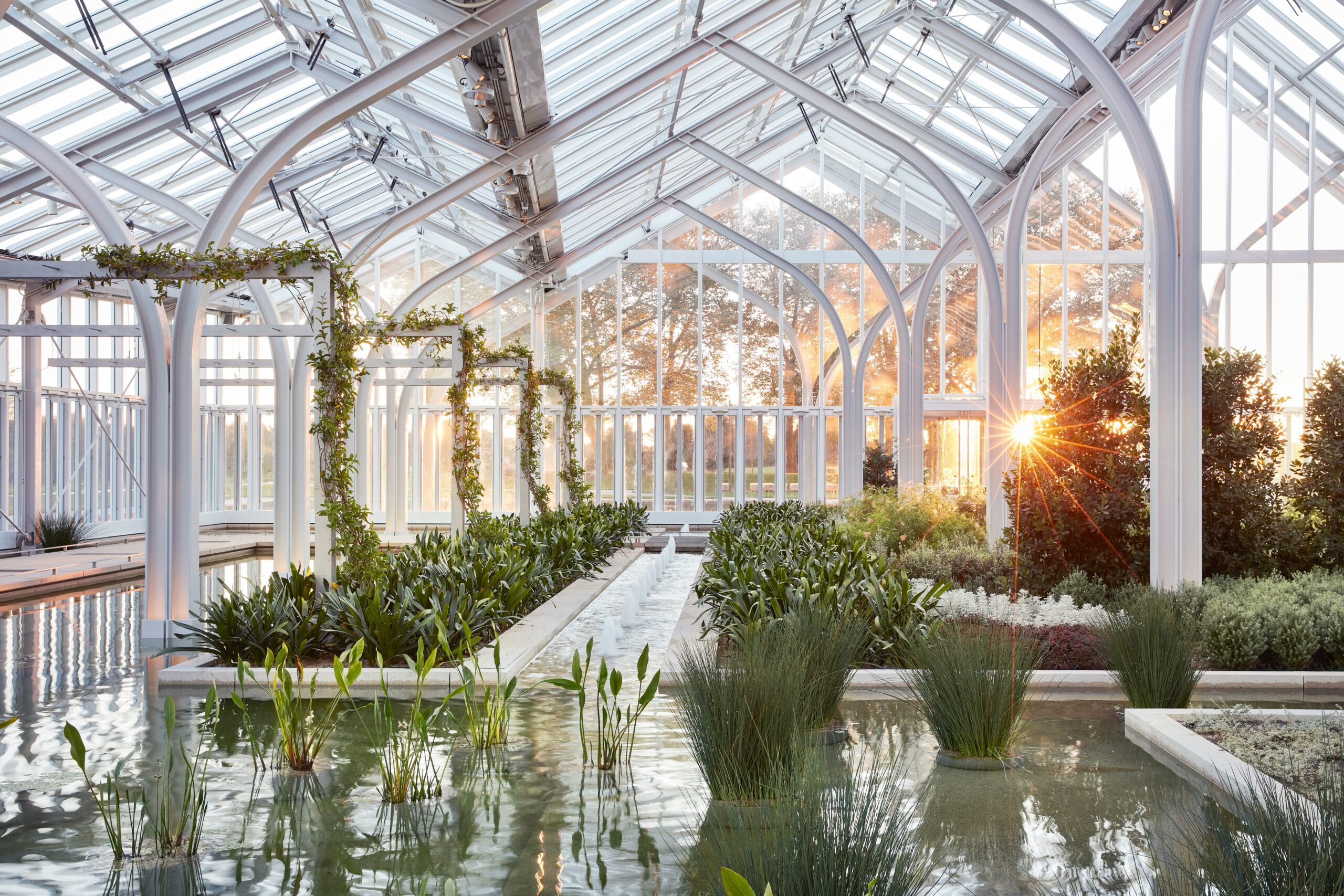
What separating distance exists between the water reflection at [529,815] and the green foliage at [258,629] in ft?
3.96

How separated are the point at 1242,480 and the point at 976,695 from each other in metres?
5.55

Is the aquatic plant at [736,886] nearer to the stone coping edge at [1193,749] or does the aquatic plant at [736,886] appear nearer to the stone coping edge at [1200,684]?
the stone coping edge at [1193,749]

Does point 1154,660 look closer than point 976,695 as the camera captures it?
No

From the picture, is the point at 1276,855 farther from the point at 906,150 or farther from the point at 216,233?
the point at 906,150

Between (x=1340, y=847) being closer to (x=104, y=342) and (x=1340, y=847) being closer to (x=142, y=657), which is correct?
(x=142, y=657)

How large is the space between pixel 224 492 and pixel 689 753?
2160 cm

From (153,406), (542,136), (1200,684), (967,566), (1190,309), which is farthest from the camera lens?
(542,136)

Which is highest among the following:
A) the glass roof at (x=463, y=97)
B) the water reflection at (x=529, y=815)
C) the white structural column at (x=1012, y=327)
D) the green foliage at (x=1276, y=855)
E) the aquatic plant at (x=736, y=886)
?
the glass roof at (x=463, y=97)

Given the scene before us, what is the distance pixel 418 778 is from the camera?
14.8ft

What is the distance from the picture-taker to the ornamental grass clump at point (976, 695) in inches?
188

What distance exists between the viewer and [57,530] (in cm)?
1694

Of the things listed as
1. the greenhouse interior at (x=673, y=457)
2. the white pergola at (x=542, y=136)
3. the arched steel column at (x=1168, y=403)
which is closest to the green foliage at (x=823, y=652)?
the greenhouse interior at (x=673, y=457)

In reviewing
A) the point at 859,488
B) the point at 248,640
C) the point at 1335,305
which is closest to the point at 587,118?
the point at 248,640

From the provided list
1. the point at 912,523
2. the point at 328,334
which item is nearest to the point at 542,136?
the point at 328,334
